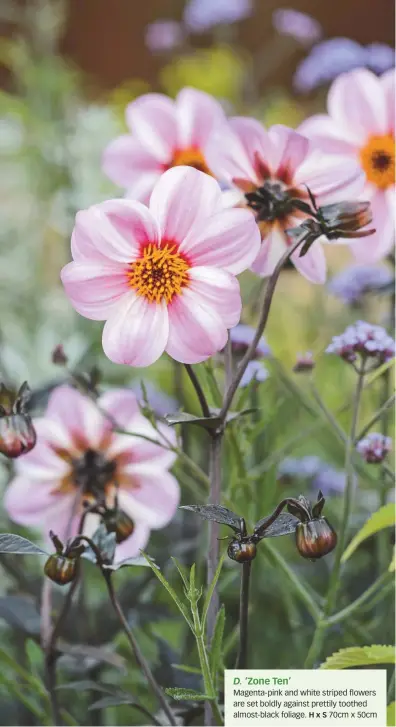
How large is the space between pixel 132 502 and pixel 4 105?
0.35m

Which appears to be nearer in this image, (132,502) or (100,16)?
(132,502)

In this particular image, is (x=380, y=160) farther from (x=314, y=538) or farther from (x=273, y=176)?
(x=314, y=538)

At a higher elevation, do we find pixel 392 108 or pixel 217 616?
pixel 392 108

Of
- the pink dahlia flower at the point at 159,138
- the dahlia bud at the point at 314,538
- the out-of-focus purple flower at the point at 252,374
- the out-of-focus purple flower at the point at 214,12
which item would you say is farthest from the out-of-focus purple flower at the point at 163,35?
the dahlia bud at the point at 314,538

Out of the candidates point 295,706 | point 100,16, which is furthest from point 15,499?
point 100,16

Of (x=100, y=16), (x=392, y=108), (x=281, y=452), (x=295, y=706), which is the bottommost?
(x=295, y=706)

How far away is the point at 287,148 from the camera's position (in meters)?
0.30

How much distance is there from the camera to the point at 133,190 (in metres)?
0.35

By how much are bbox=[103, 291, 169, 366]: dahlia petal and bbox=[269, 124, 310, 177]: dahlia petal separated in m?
0.08

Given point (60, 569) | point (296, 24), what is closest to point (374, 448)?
point (60, 569)

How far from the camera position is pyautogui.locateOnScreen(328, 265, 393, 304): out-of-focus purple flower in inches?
16.9

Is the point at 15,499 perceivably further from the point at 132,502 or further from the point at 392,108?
the point at 392,108

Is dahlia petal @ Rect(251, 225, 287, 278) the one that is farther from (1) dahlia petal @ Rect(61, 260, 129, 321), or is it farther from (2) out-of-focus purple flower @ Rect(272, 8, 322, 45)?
(2) out-of-focus purple flower @ Rect(272, 8, 322, 45)
